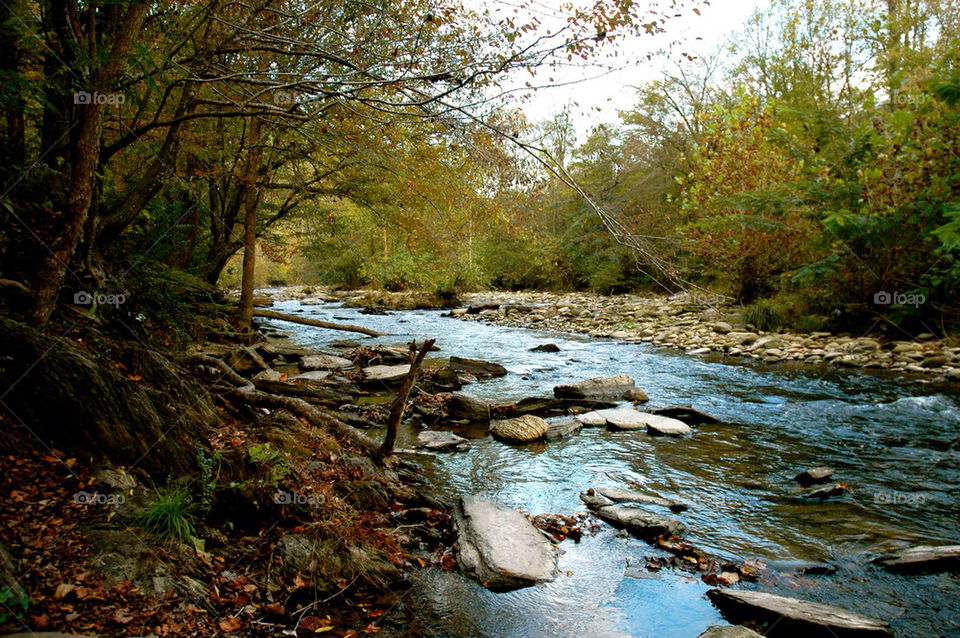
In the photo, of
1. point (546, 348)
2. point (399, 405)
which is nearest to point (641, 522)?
point (399, 405)

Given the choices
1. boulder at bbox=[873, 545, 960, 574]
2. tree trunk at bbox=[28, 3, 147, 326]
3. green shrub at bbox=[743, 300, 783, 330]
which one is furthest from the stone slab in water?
green shrub at bbox=[743, 300, 783, 330]

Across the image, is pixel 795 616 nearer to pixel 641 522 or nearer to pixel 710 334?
pixel 641 522

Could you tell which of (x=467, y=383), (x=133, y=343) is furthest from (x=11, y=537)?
(x=467, y=383)

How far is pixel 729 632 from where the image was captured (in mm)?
2693

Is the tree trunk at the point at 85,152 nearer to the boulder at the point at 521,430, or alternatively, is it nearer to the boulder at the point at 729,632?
the boulder at the point at 729,632

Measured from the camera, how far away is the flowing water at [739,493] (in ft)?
10.1

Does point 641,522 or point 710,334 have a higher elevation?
point 710,334

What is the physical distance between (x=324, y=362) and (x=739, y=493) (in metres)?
7.64

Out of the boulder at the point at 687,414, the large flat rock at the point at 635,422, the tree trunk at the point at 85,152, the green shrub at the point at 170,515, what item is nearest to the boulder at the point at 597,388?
the large flat rock at the point at 635,422

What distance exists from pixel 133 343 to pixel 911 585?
5.76 meters

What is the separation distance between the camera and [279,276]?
4600 centimetres

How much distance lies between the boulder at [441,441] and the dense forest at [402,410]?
0.17ft

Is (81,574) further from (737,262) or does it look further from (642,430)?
(737,262)

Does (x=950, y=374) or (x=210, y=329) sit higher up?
(x=210, y=329)
